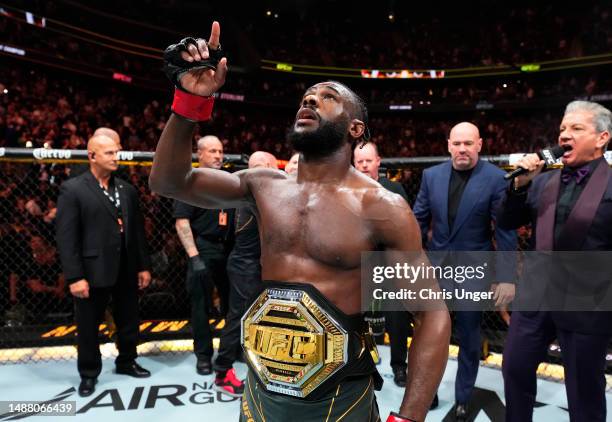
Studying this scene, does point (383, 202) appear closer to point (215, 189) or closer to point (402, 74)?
point (215, 189)

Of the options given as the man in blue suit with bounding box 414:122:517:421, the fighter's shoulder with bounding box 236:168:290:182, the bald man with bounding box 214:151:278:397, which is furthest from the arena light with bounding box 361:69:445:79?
the fighter's shoulder with bounding box 236:168:290:182

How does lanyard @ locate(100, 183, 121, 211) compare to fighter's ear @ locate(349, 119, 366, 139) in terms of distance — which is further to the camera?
lanyard @ locate(100, 183, 121, 211)

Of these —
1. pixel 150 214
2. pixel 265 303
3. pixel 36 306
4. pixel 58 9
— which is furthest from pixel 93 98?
pixel 265 303

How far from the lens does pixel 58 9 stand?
9695 mm

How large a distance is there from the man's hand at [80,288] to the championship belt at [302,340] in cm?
223

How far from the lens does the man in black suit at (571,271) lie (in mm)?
2027

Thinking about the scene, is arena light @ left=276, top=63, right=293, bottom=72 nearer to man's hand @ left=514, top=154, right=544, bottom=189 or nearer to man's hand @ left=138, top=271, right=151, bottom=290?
man's hand @ left=138, top=271, right=151, bottom=290

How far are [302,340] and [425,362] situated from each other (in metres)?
0.30

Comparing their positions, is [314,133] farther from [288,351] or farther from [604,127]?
[604,127]

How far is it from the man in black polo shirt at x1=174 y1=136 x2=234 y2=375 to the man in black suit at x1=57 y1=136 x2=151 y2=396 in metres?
0.37

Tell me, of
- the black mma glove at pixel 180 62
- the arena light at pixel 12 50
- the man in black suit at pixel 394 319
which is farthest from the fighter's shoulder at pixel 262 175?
the arena light at pixel 12 50

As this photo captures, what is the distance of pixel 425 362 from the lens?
3.61 feet

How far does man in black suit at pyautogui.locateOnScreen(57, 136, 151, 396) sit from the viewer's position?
9.85ft

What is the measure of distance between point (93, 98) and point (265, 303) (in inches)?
416
